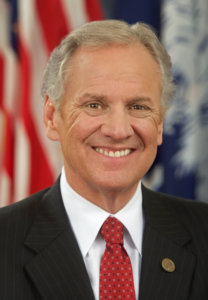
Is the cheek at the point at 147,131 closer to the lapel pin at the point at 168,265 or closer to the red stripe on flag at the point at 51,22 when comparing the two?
the lapel pin at the point at 168,265

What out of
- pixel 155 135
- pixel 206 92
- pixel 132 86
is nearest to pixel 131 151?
pixel 155 135

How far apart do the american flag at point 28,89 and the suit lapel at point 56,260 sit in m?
1.62

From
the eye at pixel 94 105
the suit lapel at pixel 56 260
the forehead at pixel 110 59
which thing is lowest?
the suit lapel at pixel 56 260

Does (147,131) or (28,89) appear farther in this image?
(28,89)

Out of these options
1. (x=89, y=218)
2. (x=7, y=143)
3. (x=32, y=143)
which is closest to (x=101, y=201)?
Answer: (x=89, y=218)

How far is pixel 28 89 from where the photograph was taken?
3.45 metres

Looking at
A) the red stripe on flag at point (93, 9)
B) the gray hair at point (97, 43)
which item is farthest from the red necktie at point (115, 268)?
the red stripe on flag at point (93, 9)

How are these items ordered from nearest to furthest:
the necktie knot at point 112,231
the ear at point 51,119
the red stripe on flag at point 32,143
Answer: the necktie knot at point 112,231, the ear at point 51,119, the red stripe on flag at point 32,143

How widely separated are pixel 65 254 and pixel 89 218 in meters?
0.15

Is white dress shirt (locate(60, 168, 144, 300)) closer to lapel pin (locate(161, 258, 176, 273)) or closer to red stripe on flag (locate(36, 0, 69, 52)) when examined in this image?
lapel pin (locate(161, 258, 176, 273))

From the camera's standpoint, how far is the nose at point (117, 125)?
1711 millimetres

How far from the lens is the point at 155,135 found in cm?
184

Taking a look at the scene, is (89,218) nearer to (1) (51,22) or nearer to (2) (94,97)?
(2) (94,97)

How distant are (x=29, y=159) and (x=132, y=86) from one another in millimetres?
1819
